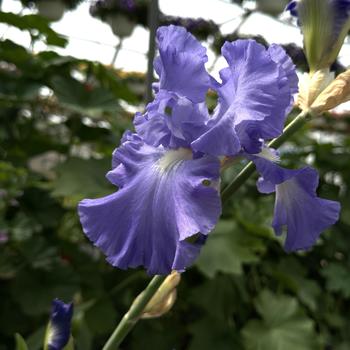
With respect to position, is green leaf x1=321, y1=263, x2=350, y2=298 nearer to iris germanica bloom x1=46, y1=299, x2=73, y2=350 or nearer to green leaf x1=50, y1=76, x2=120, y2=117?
green leaf x1=50, y1=76, x2=120, y2=117

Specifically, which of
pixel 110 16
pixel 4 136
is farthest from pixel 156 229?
pixel 110 16

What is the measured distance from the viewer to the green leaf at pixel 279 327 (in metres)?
1.43

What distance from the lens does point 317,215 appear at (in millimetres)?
455

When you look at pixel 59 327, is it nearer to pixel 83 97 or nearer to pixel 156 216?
pixel 156 216

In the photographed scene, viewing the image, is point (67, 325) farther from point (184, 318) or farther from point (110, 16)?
point (110, 16)

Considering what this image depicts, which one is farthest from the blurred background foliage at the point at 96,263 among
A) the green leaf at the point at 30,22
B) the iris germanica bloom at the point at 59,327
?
the iris germanica bloom at the point at 59,327

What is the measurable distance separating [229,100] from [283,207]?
0.11m

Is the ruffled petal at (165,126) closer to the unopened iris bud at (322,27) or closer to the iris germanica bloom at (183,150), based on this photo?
the iris germanica bloom at (183,150)

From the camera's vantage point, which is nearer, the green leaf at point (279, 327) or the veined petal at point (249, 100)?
the veined petal at point (249, 100)

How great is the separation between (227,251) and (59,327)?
0.84m

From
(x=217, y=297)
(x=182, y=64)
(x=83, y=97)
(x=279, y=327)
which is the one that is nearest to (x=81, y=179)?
(x=83, y=97)

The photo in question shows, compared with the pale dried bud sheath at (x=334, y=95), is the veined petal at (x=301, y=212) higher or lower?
lower

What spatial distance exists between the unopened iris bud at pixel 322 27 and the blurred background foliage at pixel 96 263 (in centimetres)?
88

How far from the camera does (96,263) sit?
5.16 ft
